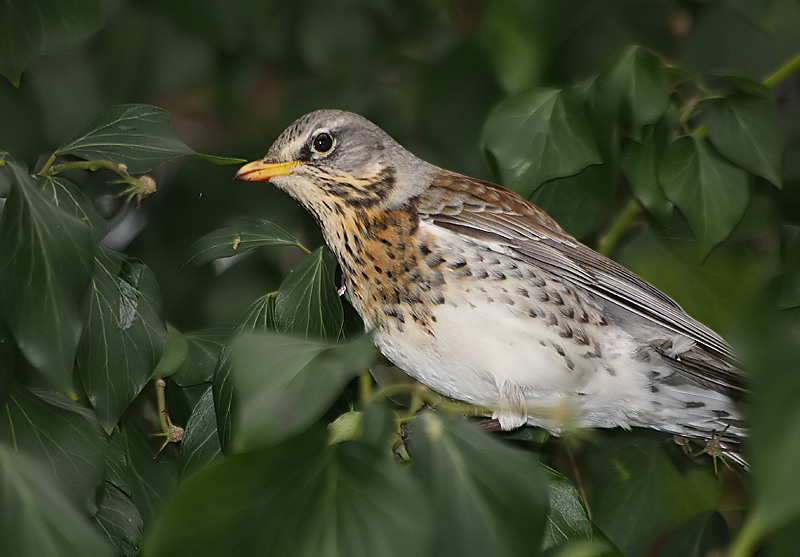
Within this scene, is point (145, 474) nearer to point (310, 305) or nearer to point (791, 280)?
point (310, 305)

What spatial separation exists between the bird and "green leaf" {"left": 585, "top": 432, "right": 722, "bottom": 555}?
2.9 inches

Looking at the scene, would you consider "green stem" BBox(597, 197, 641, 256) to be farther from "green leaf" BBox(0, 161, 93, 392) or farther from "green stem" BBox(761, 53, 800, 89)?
"green leaf" BBox(0, 161, 93, 392)

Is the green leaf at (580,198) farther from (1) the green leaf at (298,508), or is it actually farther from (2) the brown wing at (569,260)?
(1) the green leaf at (298,508)

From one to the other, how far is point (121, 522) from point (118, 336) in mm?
325

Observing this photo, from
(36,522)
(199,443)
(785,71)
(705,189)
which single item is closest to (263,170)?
(199,443)

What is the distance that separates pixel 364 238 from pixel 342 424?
600 millimetres

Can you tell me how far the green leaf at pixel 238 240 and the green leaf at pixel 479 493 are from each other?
65 centimetres

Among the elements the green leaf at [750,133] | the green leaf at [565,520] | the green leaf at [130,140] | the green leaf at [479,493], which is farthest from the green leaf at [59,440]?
the green leaf at [750,133]

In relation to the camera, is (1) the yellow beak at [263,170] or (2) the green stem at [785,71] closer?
(1) the yellow beak at [263,170]

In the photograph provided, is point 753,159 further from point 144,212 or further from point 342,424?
point 144,212

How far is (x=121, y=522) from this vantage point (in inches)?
57.1

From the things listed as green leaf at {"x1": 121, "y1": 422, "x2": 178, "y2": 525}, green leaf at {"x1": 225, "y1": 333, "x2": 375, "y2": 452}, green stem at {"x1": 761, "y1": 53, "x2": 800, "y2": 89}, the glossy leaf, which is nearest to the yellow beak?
green leaf at {"x1": 121, "y1": 422, "x2": 178, "y2": 525}

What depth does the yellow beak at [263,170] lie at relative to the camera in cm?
172

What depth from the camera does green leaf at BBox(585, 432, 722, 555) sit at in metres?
1.84
